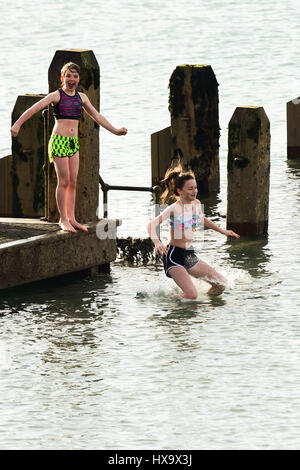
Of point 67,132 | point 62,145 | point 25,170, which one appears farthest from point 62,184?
point 25,170

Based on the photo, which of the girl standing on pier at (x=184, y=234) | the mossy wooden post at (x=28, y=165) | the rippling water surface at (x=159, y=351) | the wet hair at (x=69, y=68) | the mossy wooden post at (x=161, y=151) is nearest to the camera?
the rippling water surface at (x=159, y=351)

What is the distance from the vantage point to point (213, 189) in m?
20.4

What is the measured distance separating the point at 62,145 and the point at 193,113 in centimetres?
490

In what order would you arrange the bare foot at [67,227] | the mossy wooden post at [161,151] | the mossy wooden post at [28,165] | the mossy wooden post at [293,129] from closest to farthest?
the bare foot at [67,227]
the mossy wooden post at [28,165]
the mossy wooden post at [161,151]
the mossy wooden post at [293,129]

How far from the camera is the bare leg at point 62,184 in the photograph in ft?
49.0

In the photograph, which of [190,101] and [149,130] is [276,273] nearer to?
[190,101]

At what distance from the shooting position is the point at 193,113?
768 inches

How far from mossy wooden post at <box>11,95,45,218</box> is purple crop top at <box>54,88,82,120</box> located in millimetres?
1319

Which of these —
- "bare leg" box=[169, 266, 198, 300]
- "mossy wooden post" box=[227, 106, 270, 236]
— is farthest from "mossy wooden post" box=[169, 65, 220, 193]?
"bare leg" box=[169, 266, 198, 300]

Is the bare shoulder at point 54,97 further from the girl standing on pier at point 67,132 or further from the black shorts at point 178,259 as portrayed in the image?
the black shorts at point 178,259

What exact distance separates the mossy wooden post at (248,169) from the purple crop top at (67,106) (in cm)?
259

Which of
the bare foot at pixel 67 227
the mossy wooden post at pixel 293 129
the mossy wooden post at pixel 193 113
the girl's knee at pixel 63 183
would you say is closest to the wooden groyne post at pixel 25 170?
the girl's knee at pixel 63 183

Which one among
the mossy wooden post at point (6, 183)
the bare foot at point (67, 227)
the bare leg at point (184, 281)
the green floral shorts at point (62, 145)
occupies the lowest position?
the bare leg at point (184, 281)
